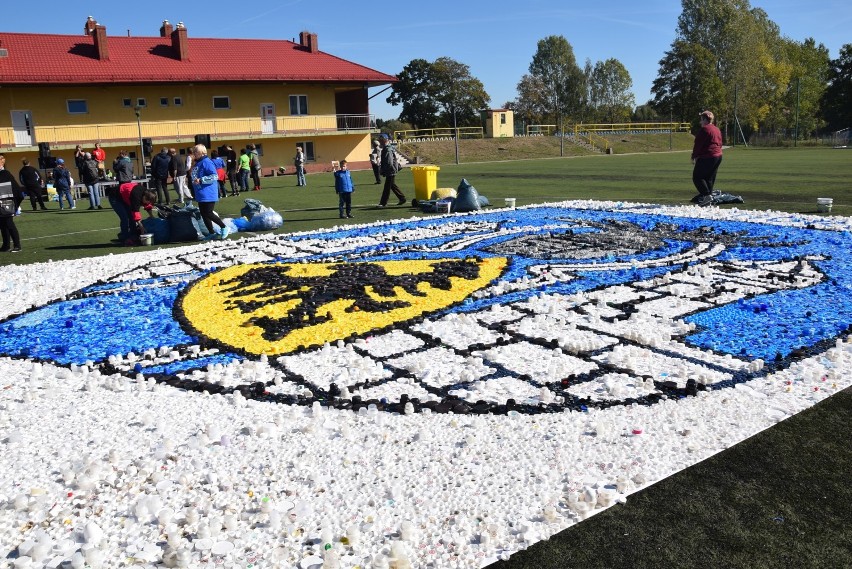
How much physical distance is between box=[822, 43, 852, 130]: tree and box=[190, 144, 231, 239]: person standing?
99.1 meters

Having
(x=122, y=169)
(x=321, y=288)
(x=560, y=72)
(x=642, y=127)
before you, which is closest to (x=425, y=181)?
(x=122, y=169)

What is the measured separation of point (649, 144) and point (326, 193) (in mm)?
51722

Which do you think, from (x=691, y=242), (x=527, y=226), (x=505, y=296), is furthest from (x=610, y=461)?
(x=527, y=226)

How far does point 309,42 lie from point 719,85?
2352 inches

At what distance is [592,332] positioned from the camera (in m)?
7.00

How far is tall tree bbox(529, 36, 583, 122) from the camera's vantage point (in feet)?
393

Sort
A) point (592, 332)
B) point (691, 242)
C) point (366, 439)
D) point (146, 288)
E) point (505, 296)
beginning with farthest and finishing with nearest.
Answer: point (691, 242) < point (146, 288) < point (505, 296) < point (592, 332) < point (366, 439)

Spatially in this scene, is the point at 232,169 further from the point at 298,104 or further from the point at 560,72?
the point at 560,72

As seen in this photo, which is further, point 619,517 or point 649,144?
point 649,144

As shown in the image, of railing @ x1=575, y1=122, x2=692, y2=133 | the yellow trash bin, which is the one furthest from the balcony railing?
railing @ x1=575, y1=122, x2=692, y2=133

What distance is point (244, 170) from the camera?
2833 centimetres

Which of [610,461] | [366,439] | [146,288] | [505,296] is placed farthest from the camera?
[146,288]

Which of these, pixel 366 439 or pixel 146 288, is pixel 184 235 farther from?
pixel 366 439

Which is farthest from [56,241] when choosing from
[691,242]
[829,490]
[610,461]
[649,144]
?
[649,144]
